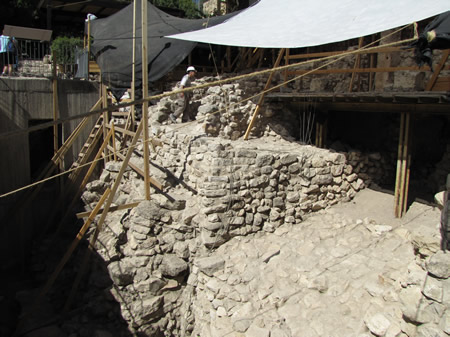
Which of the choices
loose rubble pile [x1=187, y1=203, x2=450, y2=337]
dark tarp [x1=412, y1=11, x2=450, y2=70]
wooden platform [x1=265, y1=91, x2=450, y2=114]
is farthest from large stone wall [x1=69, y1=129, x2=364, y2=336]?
dark tarp [x1=412, y1=11, x2=450, y2=70]

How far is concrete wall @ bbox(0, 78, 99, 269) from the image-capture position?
9328mm

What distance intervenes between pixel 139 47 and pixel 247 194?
6045 millimetres

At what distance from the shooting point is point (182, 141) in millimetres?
8320

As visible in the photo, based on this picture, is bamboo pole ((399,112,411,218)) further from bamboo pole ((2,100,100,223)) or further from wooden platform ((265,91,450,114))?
bamboo pole ((2,100,100,223))

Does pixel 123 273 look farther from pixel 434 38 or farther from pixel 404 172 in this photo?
pixel 434 38

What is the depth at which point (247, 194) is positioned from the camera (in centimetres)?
746

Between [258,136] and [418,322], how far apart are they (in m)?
5.92

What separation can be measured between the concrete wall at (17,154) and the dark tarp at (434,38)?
8.15 meters

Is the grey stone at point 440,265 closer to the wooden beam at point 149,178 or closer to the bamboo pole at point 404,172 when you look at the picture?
the bamboo pole at point 404,172

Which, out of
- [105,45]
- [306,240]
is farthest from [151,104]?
[306,240]

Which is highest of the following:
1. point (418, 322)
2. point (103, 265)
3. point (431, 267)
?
point (431, 267)

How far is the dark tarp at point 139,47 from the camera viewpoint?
418 inches

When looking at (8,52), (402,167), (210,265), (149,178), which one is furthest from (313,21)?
(8,52)

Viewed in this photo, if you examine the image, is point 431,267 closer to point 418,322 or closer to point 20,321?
point 418,322
